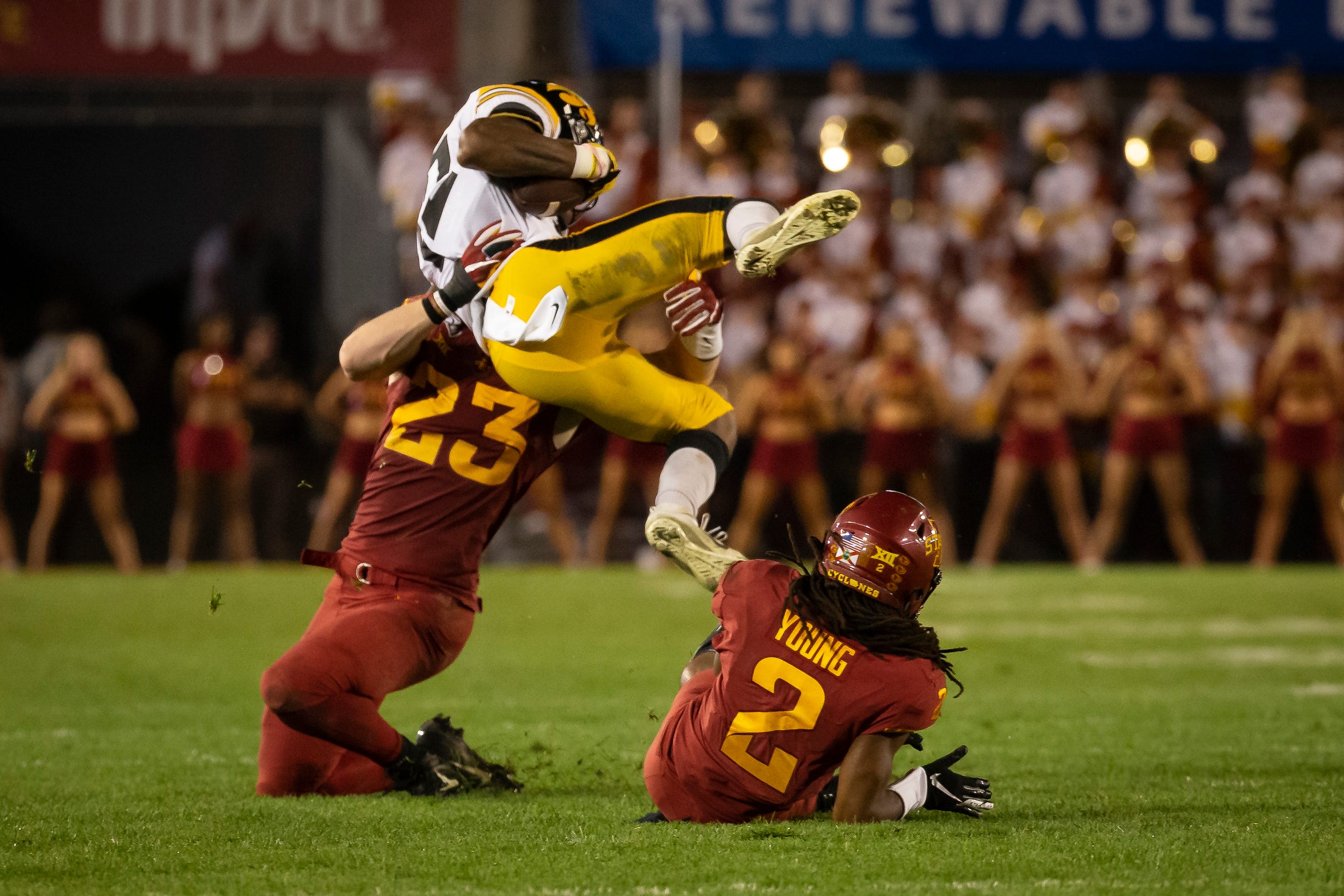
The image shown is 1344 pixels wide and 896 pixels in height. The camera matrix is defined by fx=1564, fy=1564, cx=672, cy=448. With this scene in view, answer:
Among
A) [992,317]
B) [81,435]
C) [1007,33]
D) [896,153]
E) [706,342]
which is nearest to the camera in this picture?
[706,342]

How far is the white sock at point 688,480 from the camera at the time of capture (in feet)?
13.3

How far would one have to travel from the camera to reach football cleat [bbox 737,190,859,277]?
3643mm

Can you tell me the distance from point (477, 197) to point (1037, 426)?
813cm

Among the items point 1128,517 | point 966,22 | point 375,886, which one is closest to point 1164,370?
point 1128,517

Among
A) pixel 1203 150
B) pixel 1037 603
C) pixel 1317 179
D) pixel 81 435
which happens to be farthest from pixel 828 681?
pixel 1317 179

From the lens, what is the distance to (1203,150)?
14.5 meters

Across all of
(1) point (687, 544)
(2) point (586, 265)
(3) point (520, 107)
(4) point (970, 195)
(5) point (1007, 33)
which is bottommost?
(1) point (687, 544)

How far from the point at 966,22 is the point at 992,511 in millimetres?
4783

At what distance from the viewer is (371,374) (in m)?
4.33

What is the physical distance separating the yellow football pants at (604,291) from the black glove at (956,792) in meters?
1.20

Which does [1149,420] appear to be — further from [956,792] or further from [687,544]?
[687,544]

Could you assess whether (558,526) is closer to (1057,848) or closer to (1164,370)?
(1164,370)

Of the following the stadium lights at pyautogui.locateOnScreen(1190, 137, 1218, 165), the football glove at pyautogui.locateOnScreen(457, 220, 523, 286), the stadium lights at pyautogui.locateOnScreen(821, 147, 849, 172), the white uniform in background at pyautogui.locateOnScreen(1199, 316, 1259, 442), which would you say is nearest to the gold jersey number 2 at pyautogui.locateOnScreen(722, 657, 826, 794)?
the football glove at pyautogui.locateOnScreen(457, 220, 523, 286)

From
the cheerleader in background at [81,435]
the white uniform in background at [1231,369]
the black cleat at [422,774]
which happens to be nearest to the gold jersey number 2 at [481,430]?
the black cleat at [422,774]
